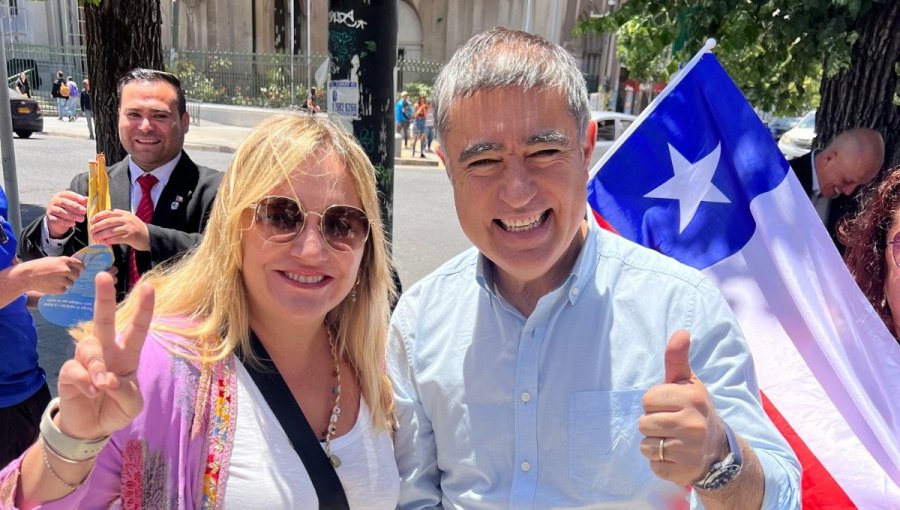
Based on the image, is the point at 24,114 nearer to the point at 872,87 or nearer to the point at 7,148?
the point at 7,148

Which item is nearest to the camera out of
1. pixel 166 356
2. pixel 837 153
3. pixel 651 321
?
pixel 166 356

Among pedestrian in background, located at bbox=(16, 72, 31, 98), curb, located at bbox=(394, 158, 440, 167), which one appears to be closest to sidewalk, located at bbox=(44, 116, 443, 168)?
curb, located at bbox=(394, 158, 440, 167)

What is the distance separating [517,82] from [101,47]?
4.35 meters

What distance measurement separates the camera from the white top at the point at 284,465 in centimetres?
166

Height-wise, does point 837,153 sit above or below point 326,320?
above

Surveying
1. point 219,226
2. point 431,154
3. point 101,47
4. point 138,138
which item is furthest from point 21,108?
point 219,226

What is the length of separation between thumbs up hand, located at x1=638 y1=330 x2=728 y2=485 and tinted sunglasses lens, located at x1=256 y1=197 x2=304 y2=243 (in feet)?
3.20

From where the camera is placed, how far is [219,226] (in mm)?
1876

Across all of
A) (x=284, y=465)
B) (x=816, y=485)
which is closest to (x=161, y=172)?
(x=284, y=465)

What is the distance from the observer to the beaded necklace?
5.94ft

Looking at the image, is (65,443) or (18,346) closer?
(65,443)

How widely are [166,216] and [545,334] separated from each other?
2123 mm

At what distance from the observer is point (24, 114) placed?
1734cm

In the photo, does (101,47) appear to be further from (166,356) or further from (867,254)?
(867,254)
